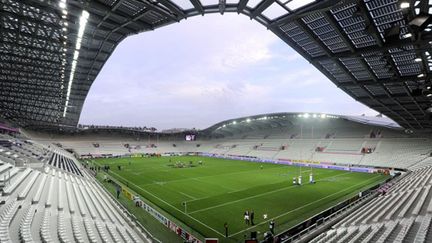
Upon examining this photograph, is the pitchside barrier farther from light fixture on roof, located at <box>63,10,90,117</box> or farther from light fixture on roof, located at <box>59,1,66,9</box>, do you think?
light fixture on roof, located at <box>59,1,66,9</box>

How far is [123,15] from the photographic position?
57.4 ft

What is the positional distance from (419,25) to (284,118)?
2449 inches

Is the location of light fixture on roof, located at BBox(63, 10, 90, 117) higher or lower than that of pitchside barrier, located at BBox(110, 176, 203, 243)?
higher

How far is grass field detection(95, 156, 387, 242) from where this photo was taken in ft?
67.4

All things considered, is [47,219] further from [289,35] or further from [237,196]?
[237,196]

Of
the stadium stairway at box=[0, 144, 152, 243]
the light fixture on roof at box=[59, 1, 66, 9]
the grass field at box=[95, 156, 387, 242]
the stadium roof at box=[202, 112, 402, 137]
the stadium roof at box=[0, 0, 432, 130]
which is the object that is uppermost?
the light fixture on roof at box=[59, 1, 66, 9]

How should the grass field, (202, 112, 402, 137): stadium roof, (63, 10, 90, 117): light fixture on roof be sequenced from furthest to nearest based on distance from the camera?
(202, 112, 402, 137): stadium roof < the grass field < (63, 10, 90, 117): light fixture on roof

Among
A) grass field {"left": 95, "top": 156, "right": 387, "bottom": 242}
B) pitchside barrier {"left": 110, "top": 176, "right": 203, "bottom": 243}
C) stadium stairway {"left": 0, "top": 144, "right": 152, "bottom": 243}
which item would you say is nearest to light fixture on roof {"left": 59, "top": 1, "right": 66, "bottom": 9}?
stadium stairway {"left": 0, "top": 144, "right": 152, "bottom": 243}

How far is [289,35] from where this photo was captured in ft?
63.6

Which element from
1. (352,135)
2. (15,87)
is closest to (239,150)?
(352,135)

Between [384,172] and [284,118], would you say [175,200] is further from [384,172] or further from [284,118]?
[284,118]

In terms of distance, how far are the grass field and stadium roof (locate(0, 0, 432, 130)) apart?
38.6 feet

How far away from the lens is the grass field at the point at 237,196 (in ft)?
67.4

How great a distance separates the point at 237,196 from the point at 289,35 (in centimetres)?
1703
